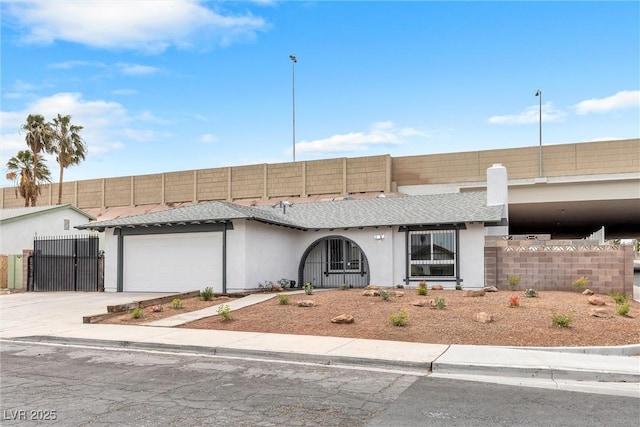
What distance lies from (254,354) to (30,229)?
2814 centimetres

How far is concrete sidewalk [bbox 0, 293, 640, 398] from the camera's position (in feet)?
Answer: 28.7

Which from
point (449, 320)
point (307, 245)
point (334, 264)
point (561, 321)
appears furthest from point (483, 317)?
point (307, 245)

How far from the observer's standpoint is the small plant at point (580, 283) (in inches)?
760

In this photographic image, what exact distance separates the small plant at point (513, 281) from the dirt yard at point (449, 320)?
2235mm

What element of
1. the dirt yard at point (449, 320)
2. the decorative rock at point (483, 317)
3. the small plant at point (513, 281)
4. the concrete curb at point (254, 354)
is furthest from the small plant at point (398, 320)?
the small plant at point (513, 281)

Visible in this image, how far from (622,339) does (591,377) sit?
309 centimetres

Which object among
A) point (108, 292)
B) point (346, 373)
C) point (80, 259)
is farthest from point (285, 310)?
point (80, 259)

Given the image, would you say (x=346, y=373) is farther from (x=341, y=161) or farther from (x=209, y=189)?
(x=209, y=189)

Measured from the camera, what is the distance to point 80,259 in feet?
85.4

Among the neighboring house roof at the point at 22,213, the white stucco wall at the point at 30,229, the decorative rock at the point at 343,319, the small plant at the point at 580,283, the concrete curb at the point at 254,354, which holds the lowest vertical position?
the concrete curb at the point at 254,354

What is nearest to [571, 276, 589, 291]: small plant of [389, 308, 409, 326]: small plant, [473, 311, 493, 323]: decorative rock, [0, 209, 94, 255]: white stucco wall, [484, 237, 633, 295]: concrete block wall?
[484, 237, 633, 295]: concrete block wall

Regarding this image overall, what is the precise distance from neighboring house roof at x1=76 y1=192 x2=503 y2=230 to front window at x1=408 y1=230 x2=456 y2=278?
77 centimetres

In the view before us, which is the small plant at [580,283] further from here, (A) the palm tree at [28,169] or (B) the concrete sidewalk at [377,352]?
(A) the palm tree at [28,169]

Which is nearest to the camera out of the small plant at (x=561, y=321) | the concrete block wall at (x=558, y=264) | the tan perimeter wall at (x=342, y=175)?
the small plant at (x=561, y=321)
